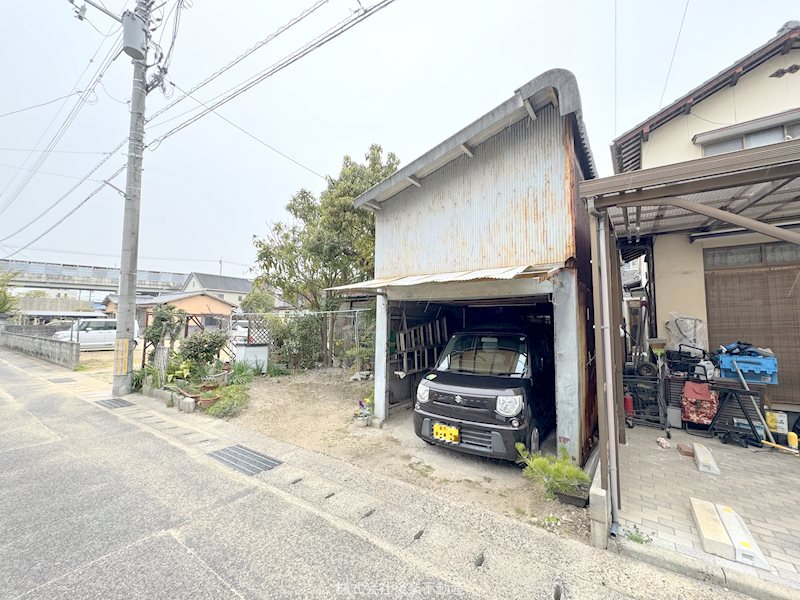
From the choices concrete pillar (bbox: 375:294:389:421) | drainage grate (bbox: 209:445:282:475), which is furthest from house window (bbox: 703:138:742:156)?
drainage grate (bbox: 209:445:282:475)

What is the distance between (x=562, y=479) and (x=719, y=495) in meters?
1.64

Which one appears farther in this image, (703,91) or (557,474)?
(703,91)

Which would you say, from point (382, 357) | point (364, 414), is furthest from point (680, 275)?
point (364, 414)

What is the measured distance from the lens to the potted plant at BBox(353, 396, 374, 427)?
18.6 ft

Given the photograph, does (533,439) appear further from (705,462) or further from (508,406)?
(705,462)

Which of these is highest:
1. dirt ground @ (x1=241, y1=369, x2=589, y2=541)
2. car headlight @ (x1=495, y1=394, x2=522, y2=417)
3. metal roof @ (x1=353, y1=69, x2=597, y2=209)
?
metal roof @ (x1=353, y1=69, x2=597, y2=209)

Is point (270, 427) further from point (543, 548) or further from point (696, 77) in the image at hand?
point (696, 77)

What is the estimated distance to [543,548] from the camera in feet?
8.74

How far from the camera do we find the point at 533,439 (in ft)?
13.6

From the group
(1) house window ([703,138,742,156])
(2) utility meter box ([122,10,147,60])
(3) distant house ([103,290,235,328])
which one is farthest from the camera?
(3) distant house ([103,290,235,328])

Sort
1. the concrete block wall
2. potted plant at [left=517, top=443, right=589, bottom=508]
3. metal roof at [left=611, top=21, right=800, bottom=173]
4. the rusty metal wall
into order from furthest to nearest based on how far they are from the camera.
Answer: the concrete block wall < metal roof at [left=611, top=21, right=800, bottom=173] < the rusty metal wall < potted plant at [left=517, top=443, right=589, bottom=508]

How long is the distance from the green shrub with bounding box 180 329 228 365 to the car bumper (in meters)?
6.06

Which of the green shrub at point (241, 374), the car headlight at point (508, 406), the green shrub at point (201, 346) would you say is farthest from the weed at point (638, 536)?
the green shrub at point (201, 346)

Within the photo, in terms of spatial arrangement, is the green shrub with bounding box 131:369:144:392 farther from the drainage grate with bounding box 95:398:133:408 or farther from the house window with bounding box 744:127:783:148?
the house window with bounding box 744:127:783:148
